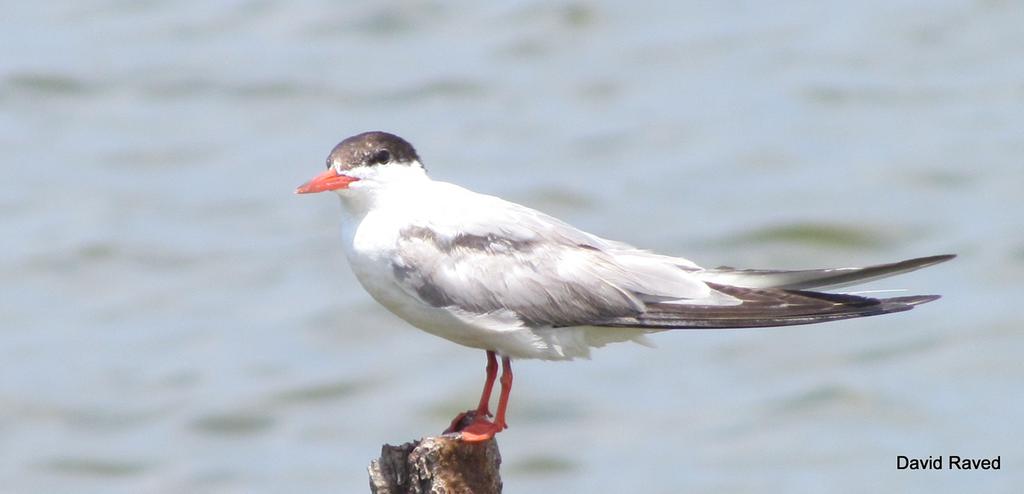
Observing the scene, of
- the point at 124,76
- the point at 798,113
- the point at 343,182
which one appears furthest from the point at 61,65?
the point at 343,182

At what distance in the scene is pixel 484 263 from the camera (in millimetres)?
6996

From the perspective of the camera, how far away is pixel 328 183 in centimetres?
704

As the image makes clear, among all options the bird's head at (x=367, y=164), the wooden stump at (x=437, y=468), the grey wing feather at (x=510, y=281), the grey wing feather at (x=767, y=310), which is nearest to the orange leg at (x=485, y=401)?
the wooden stump at (x=437, y=468)

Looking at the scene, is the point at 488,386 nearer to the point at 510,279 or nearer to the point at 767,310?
the point at 510,279

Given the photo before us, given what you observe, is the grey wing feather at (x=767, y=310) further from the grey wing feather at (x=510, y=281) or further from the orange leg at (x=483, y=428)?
the orange leg at (x=483, y=428)

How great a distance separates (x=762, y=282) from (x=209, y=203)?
14432 mm

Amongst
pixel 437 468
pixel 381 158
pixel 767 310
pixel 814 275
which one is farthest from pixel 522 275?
pixel 814 275

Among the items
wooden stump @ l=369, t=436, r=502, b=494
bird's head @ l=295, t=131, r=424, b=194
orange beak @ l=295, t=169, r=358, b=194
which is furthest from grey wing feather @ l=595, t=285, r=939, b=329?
orange beak @ l=295, t=169, r=358, b=194

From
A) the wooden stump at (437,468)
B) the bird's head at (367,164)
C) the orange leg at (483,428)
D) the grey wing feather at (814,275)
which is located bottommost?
the wooden stump at (437,468)

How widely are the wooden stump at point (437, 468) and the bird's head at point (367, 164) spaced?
3.69ft

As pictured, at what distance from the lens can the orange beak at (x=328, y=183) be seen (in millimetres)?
6969

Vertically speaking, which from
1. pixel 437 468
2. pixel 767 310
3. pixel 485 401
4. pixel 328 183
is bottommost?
pixel 437 468

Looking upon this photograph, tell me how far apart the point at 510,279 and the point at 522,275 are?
0.05m

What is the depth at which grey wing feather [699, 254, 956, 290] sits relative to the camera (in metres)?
6.43
